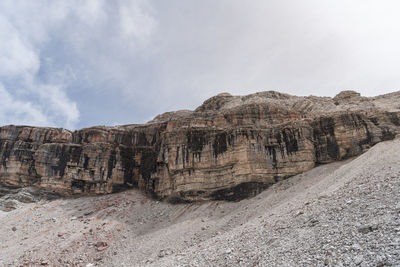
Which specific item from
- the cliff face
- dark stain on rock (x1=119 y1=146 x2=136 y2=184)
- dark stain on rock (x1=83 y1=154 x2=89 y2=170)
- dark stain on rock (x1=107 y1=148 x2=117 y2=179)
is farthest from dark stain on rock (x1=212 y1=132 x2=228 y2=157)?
dark stain on rock (x1=83 y1=154 x2=89 y2=170)

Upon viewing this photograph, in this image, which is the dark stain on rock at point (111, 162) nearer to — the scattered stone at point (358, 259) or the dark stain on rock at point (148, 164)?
the dark stain on rock at point (148, 164)

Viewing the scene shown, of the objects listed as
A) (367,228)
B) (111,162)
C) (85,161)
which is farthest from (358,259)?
(85,161)

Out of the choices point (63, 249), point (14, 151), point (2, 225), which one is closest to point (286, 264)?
point (63, 249)

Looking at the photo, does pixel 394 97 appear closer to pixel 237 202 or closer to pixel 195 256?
pixel 237 202

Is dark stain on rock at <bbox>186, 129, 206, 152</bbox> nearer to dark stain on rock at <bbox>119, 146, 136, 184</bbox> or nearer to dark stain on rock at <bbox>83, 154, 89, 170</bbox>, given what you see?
dark stain on rock at <bbox>119, 146, 136, 184</bbox>

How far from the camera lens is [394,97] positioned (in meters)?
38.3

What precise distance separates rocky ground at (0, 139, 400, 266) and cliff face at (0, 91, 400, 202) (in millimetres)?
2311

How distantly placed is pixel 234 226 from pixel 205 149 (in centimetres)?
1446

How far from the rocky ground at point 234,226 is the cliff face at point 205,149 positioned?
2.31m

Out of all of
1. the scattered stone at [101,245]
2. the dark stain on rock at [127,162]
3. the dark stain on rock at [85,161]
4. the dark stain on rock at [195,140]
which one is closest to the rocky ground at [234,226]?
the scattered stone at [101,245]

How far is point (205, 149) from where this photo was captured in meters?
33.5

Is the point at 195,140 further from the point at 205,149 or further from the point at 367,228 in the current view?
the point at 367,228

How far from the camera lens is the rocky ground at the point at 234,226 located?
914 centimetres

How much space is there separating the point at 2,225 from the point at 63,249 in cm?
1255
